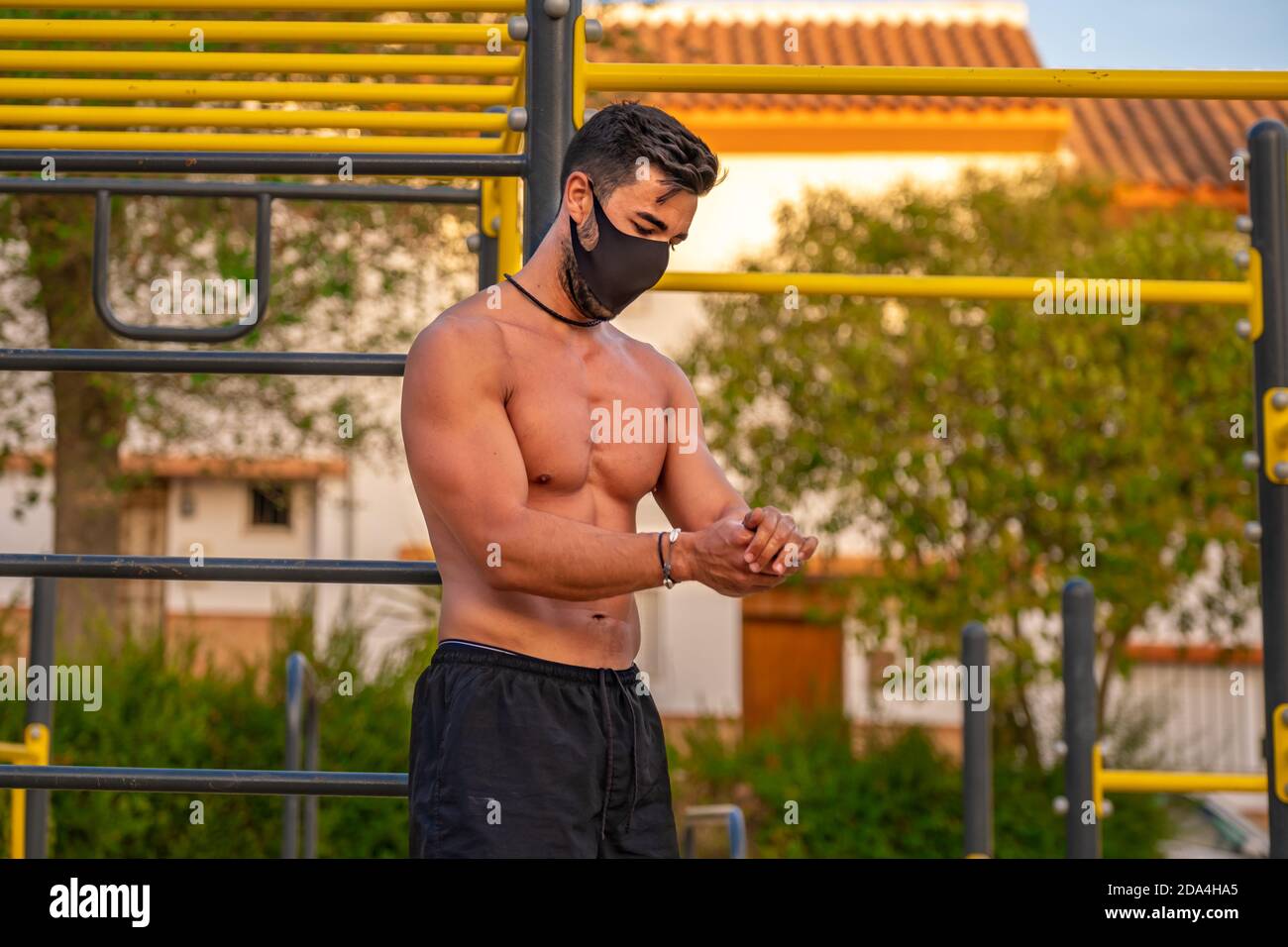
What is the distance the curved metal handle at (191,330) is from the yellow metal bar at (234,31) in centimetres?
32

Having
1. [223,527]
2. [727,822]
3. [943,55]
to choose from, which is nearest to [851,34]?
[943,55]

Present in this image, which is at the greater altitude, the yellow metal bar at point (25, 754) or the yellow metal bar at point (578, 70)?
the yellow metal bar at point (578, 70)

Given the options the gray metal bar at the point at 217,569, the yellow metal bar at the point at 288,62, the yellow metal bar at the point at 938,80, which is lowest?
the gray metal bar at the point at 217,569

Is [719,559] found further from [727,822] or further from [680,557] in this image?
[727,822]

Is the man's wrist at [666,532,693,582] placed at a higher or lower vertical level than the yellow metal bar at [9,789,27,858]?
higher

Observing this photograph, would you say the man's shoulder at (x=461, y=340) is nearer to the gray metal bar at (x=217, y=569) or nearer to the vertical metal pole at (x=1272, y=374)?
the gray metal bar at (x=217, y=569)

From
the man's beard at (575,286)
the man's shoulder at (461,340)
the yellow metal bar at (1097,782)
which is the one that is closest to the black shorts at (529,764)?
the man's shoulder at (461,340)

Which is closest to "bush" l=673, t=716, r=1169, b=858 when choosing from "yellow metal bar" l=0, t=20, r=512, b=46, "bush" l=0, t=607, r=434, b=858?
"bush" l=0, t=607, r=434, b=858

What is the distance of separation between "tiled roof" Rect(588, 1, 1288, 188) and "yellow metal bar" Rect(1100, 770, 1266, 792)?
843 cm

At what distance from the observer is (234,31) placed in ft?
9.23

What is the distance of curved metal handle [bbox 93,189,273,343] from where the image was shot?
2.89 meters

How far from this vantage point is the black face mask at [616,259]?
2121 mm

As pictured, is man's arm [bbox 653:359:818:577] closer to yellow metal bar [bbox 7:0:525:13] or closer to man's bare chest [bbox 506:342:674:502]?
man's bare chest [bbox 506:342:674:502]

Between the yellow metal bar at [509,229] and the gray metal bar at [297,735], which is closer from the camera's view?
the yellow metal bar at [509,229]
